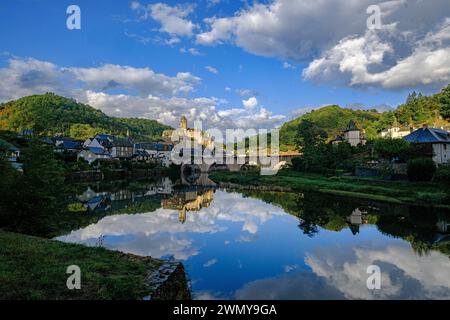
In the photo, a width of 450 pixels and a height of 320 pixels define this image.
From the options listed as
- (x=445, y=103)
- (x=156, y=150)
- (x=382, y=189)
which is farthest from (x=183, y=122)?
(x=382, y=189)

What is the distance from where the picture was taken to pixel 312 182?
131 ft

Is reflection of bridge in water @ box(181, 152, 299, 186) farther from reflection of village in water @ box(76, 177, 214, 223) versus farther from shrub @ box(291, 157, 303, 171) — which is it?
reflection of village in water @ box(76, 177, 214, 223)

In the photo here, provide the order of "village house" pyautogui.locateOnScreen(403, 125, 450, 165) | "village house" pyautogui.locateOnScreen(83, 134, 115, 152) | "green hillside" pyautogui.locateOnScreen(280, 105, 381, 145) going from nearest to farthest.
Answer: "village house" pyautogui.locateOnScreen(403, 125, 450, 165) → "village house" pyautogui.locateOnScreen(83, 134, 115, 152) → "green hillside" pyautogui.locateOnScreen(280, 105, 381, 145)

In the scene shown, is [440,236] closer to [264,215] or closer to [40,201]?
[264,215]

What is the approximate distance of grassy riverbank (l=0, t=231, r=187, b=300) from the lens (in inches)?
270

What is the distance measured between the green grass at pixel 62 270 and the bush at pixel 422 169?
2795 centimetres

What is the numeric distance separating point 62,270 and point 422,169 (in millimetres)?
30752

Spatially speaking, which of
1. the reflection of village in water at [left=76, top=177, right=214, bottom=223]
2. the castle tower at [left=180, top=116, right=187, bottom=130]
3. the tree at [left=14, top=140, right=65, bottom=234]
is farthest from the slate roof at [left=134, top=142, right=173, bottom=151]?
the tree at [left=14, top=140, right=65, bottom=234]

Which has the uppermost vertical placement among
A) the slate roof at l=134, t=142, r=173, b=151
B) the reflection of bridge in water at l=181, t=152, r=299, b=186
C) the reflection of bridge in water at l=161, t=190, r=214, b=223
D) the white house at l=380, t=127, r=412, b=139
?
the white house at l=380, t=127, r=412, b=139

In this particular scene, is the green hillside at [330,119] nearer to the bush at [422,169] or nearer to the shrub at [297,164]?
the shrub at [297,164]

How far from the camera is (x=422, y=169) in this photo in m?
29.2

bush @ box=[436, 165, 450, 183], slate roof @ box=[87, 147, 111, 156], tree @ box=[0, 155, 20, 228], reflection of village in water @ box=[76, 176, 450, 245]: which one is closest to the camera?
tree @ box=[0, 155, 20, 228]

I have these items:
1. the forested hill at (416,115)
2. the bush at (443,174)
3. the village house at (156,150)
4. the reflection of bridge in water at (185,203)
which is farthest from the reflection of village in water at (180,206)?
the forested hill at (416,115)
